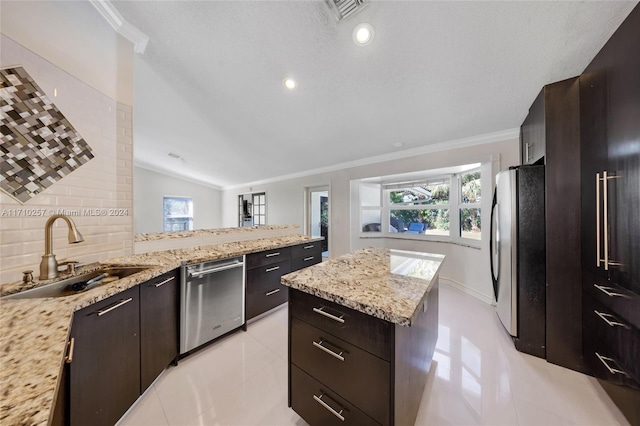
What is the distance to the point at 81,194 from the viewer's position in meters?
1.54

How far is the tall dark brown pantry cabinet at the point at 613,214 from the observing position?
1176 millimetres

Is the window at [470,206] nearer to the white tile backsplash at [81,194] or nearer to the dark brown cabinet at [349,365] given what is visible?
the dark brown cabinet at [349,365]

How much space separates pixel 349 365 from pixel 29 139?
2277 millimetres

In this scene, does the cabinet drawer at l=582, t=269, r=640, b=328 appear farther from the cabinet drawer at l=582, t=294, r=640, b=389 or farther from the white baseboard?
the white baseboard

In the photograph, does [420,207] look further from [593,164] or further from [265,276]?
[265,276]

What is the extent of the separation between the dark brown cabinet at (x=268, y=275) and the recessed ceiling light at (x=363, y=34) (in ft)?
7.13

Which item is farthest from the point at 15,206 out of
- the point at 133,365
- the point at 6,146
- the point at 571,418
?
the point at 571,418

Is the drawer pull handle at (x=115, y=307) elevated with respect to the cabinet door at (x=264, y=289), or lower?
elevated

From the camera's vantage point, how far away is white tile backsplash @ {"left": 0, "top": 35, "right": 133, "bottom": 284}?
124 centimetres

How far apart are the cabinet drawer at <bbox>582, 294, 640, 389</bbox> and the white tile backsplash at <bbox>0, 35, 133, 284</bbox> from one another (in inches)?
138

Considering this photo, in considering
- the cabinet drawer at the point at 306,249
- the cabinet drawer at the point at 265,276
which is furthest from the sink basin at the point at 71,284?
the cabinet drawer at the point at 306,249

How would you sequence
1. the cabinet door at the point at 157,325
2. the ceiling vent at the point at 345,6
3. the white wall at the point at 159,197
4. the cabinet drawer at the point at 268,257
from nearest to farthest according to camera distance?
the cabinet door at the point at 157,325, the ceiling vent at the point at 345,6, the cabinet drawer at the point at 268,257, the white wall at the point at 159,197

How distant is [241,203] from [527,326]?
7051 mm

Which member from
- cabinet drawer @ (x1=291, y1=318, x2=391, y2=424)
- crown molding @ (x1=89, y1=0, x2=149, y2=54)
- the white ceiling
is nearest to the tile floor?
cabinet drawer @ (x1=291, y1=318, x2=391, y2=424)
